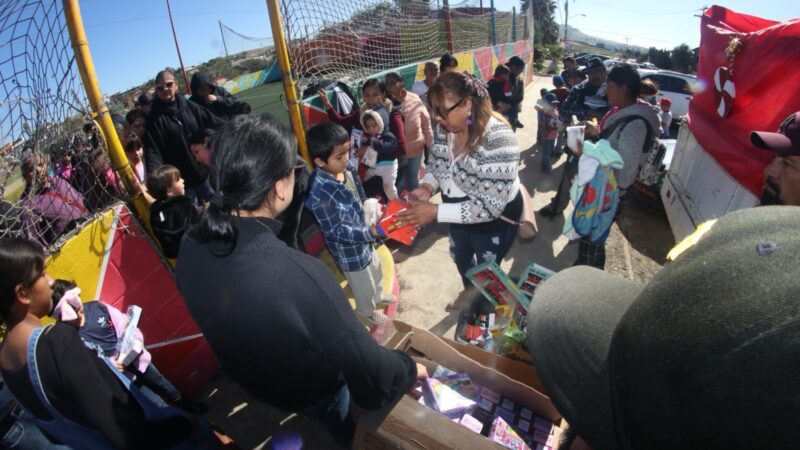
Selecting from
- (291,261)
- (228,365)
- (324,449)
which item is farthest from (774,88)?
(324,449)

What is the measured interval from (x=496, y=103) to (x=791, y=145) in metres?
5.30

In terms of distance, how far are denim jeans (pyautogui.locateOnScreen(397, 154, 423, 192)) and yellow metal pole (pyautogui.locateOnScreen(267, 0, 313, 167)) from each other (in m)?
1.87

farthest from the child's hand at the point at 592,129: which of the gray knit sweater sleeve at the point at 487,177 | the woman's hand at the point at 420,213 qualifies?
the woman's hand at the point at 420,213

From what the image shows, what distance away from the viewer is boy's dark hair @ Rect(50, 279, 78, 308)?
6.21ft

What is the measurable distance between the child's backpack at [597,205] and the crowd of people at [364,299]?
0.05 feet

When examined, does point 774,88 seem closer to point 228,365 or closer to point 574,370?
point 574,370

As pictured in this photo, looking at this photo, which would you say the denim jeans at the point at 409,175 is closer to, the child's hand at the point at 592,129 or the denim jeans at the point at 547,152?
the child's hand at the point at 592,129

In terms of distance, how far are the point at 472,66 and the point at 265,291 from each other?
10007 mm

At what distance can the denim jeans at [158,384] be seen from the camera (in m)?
2.38

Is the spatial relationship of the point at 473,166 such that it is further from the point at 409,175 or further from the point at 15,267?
the point at 409,175

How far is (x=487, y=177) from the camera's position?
218cm

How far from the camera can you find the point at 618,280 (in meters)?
0.87

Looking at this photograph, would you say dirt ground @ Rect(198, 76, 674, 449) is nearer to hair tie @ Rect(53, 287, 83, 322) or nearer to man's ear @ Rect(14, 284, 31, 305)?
hair tie @ Rect(53, 287, 83, 322)

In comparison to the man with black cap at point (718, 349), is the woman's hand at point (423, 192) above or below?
below
